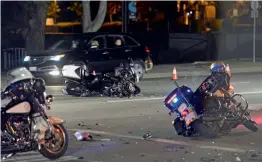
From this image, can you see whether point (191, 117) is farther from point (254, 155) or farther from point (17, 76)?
point (17, 76)

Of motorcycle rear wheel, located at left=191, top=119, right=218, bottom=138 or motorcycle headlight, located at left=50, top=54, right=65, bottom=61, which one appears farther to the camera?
motorcycle headlight, located at left=50, top=54, right=65, bottom=61

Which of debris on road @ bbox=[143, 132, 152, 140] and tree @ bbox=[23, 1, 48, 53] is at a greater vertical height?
tree @ bbox=[23, 1, 48, 53]

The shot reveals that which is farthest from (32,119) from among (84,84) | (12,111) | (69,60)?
(69,60)

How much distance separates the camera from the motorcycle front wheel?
31.2 ft

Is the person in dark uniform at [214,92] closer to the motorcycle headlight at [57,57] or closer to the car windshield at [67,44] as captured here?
the motorcycle headlight at [57,57]

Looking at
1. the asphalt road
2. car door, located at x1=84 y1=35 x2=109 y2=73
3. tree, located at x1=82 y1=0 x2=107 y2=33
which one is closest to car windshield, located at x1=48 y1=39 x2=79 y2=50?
car door, located at x1=84 y1=35 x2=109 y2=73

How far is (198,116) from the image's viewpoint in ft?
37.3

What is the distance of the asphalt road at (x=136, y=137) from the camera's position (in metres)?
9.88

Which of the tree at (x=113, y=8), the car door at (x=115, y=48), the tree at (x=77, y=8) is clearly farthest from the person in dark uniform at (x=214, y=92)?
the tree at (x=77, y=8)

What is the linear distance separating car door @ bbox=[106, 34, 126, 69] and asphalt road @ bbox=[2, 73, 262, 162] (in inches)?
214

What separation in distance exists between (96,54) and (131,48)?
Answer: 1.41 meters

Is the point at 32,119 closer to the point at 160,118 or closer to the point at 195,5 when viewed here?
the point at 160,118

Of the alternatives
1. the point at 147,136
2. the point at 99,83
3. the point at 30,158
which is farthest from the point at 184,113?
the point at 99,83

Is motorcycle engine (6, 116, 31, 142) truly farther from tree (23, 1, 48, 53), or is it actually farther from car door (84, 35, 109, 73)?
tree (23, 1, 48, 53)
